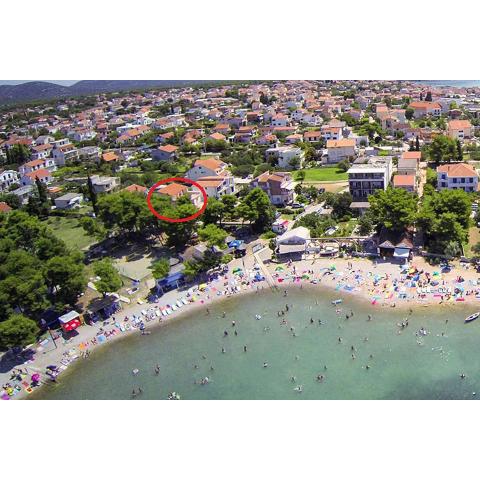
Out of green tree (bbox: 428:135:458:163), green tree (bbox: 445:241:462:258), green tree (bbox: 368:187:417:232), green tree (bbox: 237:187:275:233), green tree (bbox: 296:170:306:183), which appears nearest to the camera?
green tree (bbox: 445:241:462:258)

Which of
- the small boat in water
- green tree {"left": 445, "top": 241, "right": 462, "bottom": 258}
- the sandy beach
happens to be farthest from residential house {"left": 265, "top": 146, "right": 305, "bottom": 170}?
the small boat in water

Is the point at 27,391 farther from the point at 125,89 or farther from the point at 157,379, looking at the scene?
the point at 125,89

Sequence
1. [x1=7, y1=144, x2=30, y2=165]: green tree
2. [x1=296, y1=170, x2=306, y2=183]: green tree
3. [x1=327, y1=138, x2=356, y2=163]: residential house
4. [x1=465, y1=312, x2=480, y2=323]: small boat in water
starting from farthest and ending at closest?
1. [x1=7, y1=144, x2=30, y2=165]: green tree
2. [x1=327, y1=138, x2=356, y2=163]: residential house
3. [x1=296, y1=170, x2=306, y2=183]: green tree
4. [x1=465, y1=312, x2=480, y2=323]: small boat in water

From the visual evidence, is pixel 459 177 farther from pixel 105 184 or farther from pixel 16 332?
pixel 105 184

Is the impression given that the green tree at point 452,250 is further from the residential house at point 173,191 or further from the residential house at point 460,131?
the residential house at point 460,131

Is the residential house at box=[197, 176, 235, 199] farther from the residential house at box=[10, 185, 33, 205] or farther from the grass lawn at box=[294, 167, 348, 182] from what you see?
the residential house at box=[10, 185, 33, 205]

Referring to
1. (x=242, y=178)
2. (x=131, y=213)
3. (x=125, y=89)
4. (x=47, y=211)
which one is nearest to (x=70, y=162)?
(x=47, y=211)

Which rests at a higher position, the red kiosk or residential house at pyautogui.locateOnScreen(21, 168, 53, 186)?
residential house at pyautogui.locateOnScreen(21, 168, 53, 186)

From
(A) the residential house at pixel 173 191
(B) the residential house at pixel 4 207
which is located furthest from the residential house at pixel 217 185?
(B) the residential house at pixel 4 207
